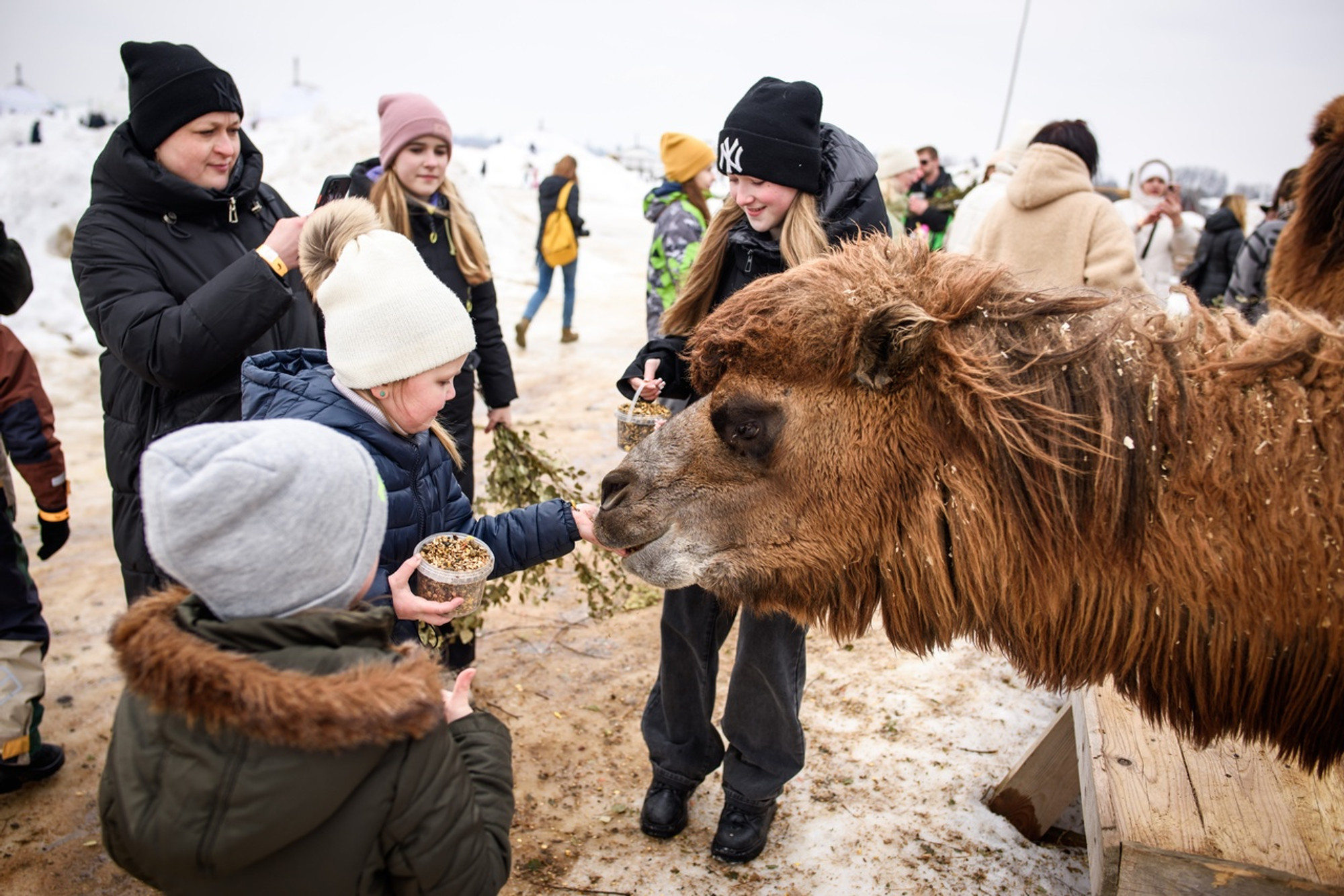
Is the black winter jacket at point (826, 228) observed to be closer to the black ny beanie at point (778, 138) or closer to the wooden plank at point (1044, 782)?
the black ny beanie at point (778, 138)

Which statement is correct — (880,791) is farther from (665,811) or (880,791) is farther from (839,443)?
(839,443)

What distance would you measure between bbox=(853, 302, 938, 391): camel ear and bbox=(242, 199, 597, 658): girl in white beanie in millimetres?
1043

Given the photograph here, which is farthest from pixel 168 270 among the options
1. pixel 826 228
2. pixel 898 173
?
pixel 898 173

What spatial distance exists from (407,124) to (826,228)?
2377 mm

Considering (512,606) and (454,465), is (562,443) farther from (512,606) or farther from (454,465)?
(454,465)

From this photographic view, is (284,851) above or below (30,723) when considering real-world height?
above

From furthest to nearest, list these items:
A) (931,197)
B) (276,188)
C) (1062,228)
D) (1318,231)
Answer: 1. (276,188)
2. (931,197)
3. (1062,228)
4. (1318,231)

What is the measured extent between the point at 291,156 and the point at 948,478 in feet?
62.7

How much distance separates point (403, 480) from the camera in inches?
107

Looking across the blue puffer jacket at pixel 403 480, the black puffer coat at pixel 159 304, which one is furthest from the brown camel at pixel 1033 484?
the black puffer coat at pixel 159 304

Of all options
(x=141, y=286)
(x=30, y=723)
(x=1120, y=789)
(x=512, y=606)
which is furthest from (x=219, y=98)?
(x=1120, y=789)

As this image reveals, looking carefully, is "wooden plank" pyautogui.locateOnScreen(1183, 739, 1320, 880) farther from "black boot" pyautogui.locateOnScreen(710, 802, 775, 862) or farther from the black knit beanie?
the black knit beanie

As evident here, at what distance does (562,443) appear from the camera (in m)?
8.55

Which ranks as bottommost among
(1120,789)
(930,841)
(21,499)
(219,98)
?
(21,499)
